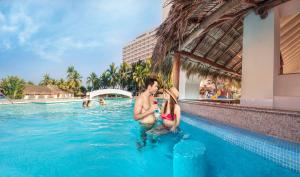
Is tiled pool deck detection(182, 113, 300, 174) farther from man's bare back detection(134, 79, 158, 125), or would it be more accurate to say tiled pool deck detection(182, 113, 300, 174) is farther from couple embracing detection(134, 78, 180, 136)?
man's bare back detection(134, 79, 158, 125)

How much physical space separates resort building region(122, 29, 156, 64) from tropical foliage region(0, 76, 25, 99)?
193 ft

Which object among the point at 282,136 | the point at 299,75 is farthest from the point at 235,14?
the point at 282,136

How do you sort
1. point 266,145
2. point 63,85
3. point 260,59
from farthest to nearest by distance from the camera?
point 63,85, point 260,59, point 266,145

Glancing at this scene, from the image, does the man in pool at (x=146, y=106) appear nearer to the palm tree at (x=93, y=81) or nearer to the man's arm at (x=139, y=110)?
the man's arm at (x=139, y=110)

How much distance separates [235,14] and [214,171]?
4120 mm

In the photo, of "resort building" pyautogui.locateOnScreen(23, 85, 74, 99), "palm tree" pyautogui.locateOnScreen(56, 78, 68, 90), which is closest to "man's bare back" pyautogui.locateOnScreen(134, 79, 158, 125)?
"resort building" pyautogui.locateOnScreen(23, 85, 74, 99)

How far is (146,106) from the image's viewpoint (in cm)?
404

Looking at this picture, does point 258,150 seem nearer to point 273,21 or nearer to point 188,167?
point 188,167

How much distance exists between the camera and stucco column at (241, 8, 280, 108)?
14.9 feet

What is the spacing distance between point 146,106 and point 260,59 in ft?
9.70

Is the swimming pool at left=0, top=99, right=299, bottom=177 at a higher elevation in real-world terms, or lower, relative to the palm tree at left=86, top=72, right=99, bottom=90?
lower

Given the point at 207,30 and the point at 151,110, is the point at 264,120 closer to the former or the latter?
the point at 151,110

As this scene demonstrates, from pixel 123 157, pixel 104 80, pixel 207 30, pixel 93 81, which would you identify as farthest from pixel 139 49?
pixel 123 157

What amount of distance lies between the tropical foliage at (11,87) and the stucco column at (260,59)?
38.3 meters
